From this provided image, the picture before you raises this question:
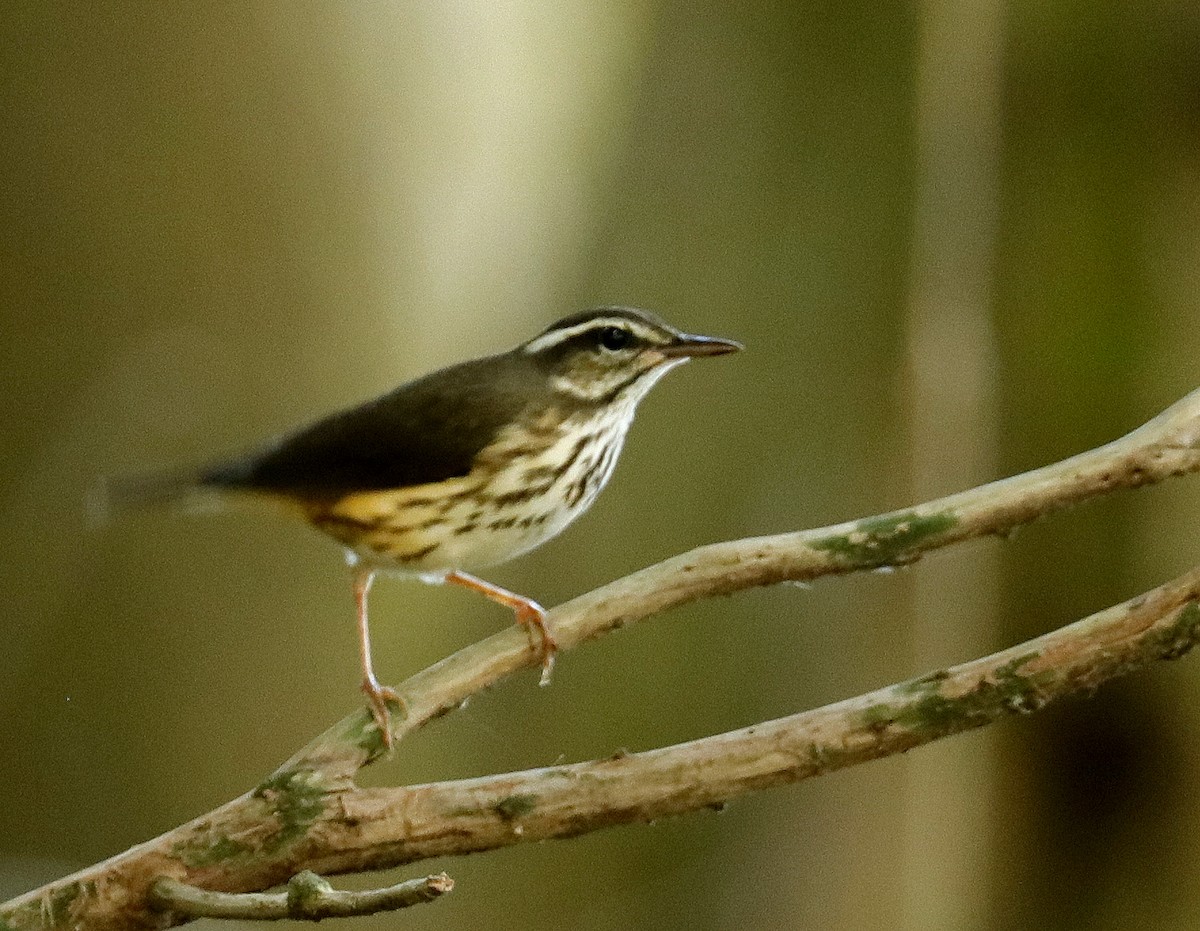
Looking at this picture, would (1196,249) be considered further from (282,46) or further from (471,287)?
(282,46)

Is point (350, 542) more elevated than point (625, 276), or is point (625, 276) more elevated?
point (625, 276)

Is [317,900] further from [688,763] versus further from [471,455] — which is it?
[471,455]

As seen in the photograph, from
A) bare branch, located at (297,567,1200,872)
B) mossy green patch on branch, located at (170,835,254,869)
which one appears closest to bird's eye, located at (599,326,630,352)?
bare branch, located at (297,567,1200,872)

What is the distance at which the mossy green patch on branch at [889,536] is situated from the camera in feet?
2.56

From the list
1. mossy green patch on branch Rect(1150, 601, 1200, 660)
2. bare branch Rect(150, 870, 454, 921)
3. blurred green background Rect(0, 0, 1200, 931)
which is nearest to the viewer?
bare branch Rect(150, 870, 454, 921)

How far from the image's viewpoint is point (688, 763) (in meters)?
0.73

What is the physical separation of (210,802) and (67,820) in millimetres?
115

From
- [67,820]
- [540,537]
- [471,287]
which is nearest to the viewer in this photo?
[540,537]

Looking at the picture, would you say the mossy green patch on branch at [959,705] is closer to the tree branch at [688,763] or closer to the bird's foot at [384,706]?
the tree branch at [688,763]

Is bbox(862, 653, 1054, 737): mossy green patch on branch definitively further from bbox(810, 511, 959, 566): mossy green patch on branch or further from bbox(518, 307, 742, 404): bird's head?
bbox(518, 307, 742, 404): bird's head

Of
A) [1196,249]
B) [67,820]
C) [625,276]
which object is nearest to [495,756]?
[67,820]

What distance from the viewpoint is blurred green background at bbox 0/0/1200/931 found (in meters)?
1.04

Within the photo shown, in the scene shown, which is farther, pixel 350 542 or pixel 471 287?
pixel 471 287

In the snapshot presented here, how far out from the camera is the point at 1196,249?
1.38m
